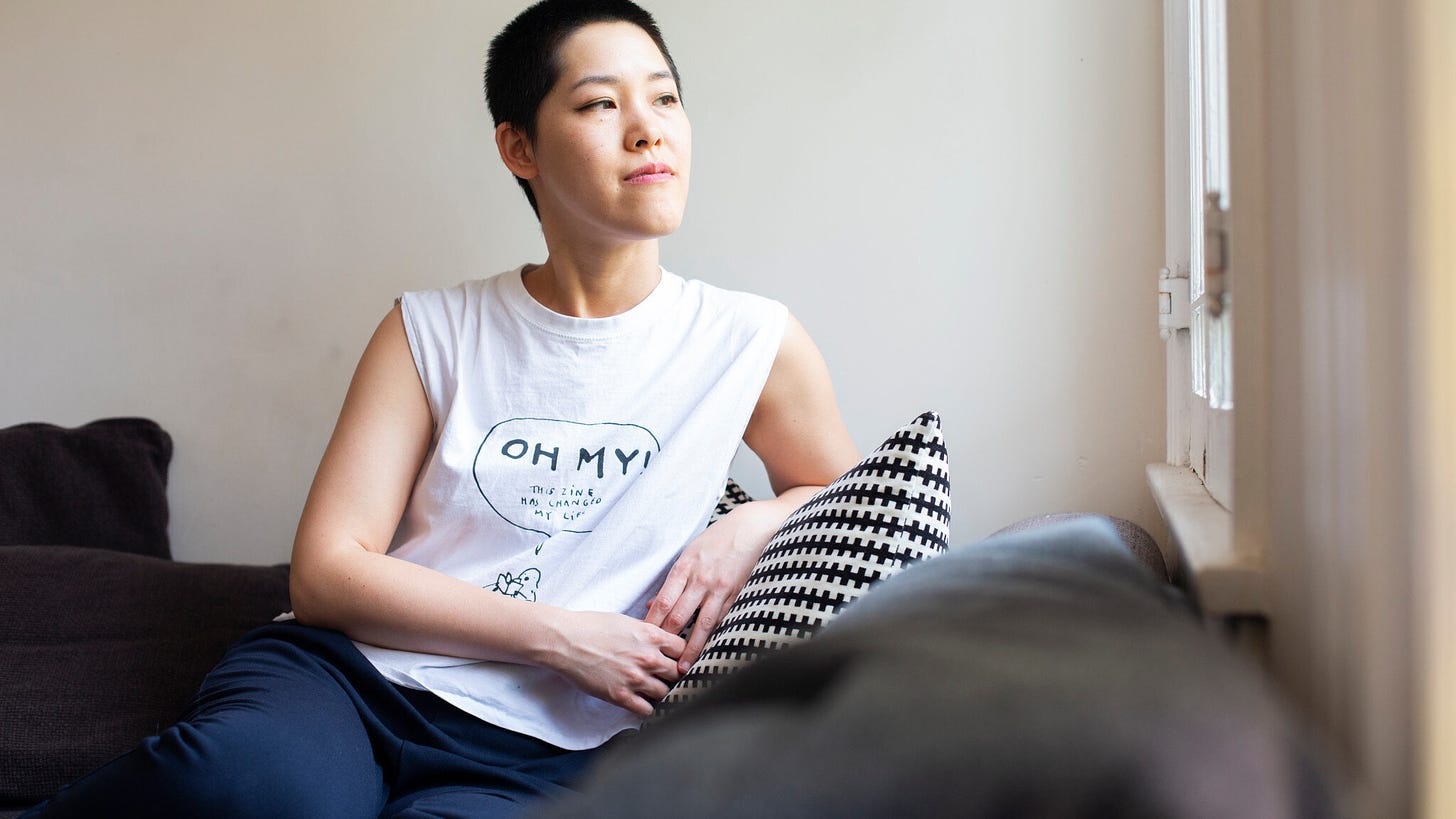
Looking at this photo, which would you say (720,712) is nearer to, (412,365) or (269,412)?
(412,365)

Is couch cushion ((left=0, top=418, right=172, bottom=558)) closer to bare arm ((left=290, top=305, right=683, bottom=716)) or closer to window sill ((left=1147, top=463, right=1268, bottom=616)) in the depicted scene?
bare arm ((left=290, top=305, right=683, bottom=716))

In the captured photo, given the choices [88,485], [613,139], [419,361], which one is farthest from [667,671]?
[88,485]

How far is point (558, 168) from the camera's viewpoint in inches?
54.3

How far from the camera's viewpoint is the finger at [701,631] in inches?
46.6

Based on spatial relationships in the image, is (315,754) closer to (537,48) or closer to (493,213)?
(537,48)

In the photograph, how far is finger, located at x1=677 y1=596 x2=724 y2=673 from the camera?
1183 millimetres

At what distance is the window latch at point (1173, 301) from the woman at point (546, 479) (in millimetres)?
452

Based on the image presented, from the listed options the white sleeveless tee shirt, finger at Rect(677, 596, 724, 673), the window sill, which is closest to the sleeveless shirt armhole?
the white sleeveless tee shirt

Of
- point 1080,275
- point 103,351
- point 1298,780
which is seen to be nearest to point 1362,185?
point 1298,780

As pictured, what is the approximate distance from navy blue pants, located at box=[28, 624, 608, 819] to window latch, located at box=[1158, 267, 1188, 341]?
910 mm

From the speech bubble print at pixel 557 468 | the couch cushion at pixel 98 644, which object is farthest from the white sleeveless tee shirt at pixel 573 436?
the couch cushion at pixel 98 644

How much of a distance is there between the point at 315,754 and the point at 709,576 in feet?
1.44

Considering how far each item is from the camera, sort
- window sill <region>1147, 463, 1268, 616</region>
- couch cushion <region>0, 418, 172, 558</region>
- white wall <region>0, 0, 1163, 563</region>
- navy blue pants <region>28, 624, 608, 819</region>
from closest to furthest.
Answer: window sill <region>1147, 463, 1268, 616</region>
navy blue pants <region>28, 624, 608, 819</region>
white wall <region>0, 0, 1163, 563</region>
couch cushion <region>0, 418, 172, 558</region>

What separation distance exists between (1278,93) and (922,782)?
19.1 inches
